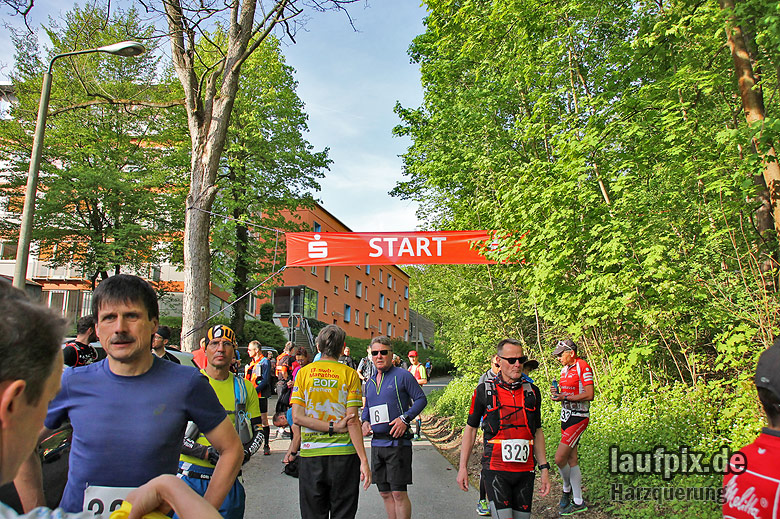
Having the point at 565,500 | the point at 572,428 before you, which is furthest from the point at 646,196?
the point at 565,500

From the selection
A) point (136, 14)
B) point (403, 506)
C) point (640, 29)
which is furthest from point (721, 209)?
point (136, 14)

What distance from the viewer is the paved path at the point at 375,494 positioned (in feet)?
21.1

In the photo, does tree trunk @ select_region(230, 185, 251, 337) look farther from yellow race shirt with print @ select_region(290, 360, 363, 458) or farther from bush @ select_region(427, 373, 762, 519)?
yellow race shirt with print @ select_region(290, 360, 363, 458)

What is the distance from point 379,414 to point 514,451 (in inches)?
67.4

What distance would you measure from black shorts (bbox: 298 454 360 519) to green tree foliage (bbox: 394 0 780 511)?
3666mm

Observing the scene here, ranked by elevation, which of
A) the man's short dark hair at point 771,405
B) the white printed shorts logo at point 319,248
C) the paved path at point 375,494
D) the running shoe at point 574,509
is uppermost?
the white printed shorts logo at point 319,248

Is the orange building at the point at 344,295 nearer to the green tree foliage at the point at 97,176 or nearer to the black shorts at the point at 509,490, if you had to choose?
the green tree foliage at the point at 97,176

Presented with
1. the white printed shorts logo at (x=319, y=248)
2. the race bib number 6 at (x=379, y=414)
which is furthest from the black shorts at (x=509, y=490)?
the white printed shorts logo at (x=319, y=248)

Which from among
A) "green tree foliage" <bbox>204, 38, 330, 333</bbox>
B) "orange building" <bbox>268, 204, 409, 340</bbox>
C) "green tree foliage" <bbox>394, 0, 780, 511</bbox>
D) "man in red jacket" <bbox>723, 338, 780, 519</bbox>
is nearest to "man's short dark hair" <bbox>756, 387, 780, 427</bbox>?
"man in red jacket" <bbox>723, 338, 780, 519</bbox>

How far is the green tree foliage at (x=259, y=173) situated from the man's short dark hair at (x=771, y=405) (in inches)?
830

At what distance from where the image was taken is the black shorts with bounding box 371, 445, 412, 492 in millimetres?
5348

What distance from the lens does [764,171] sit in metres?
6.71

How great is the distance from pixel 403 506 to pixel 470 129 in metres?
9.32

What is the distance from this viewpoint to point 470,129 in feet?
41.9
